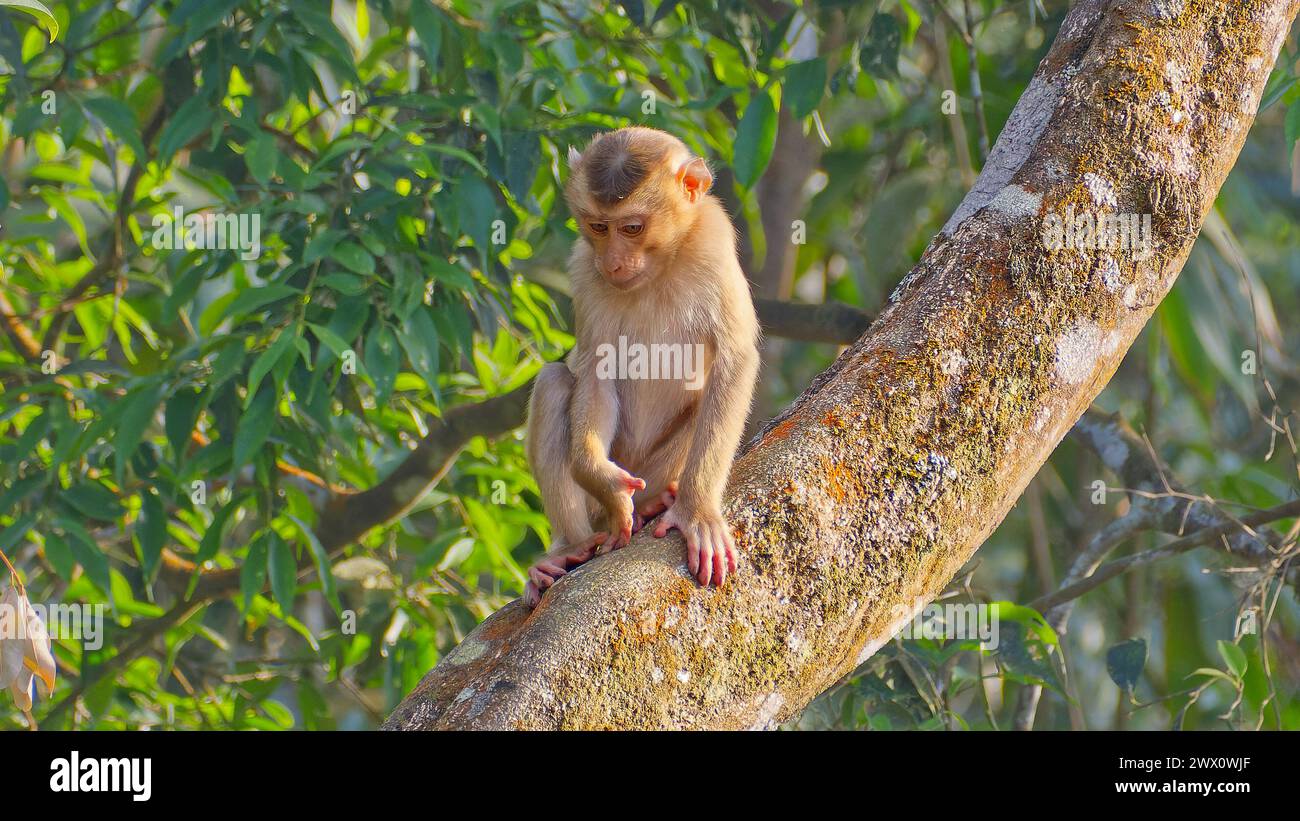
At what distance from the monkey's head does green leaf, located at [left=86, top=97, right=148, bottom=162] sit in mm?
1727

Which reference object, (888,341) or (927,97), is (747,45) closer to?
(927,97)

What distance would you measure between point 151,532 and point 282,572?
616 mm

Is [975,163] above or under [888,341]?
above

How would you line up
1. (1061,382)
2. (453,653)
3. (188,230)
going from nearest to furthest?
(453,653), (1061,382), (188,230)

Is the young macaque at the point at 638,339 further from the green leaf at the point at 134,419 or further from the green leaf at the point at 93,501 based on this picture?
the green leaf at the point at 93,501

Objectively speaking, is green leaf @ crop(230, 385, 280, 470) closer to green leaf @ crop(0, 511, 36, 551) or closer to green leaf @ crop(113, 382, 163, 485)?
green leaf @ crop(113, 382, 163, 485)

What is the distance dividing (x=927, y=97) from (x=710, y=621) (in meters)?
5.70

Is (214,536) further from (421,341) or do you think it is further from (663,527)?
(663,527)

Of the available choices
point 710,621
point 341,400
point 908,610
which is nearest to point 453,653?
point 710,621

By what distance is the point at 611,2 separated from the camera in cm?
611

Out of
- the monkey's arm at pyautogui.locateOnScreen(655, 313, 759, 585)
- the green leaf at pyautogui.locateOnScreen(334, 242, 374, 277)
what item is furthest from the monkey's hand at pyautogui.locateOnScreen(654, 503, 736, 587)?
the green leaf at pyautogui.locateOnScreen(334, 242, 374, 277)

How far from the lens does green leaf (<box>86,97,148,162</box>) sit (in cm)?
506

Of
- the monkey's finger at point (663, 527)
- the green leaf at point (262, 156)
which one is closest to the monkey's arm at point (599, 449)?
the monkey's finger at point (663, 527)
